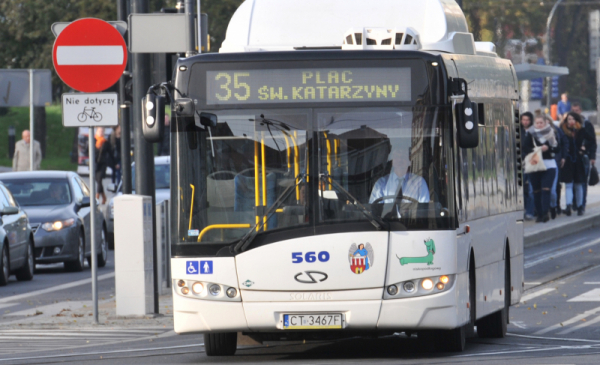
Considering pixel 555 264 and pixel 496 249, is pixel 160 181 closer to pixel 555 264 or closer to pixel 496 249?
pixel 555 264

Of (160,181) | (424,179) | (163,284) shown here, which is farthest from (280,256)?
(160,181)

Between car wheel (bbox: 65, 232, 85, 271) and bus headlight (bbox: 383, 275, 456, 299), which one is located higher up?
bus headlight (bbox: 383, 275, 456, 299)

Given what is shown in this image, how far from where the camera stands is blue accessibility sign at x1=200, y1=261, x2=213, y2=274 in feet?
31.5

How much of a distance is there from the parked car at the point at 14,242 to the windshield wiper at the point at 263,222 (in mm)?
9302

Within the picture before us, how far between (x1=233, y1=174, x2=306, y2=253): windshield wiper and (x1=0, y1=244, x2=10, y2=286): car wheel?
31.0 ft

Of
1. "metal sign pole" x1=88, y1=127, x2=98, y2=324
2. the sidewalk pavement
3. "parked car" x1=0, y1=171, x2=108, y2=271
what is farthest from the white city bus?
the sidewalk pavement

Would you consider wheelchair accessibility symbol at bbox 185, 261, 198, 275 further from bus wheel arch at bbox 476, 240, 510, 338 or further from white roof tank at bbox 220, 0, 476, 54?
bus wheel arch at bbox 476, 240, 510, 338

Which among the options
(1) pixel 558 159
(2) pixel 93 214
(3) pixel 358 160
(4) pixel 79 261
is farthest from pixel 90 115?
(1) pixel 558 159

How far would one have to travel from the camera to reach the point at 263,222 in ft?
31.3

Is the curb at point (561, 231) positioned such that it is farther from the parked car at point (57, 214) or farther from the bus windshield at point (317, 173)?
the bus windshield at point (317, 173)

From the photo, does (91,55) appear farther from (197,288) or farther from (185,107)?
(197,288)

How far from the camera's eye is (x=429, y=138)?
9617 mm

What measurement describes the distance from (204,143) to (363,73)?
122 cm

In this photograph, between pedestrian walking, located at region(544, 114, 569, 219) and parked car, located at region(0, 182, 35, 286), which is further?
pedestrian walking, located at region(544, 114, 569, 219)
